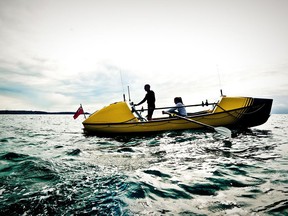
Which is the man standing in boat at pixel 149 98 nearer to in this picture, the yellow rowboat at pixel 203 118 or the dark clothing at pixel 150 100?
the dark clothing at pixel 150 100

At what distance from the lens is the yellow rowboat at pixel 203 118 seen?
9.65 metres

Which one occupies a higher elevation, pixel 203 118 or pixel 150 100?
pixel 150 100

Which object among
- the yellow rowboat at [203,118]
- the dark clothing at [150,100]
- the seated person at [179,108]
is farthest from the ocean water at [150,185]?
the dark clothing at [150,100]

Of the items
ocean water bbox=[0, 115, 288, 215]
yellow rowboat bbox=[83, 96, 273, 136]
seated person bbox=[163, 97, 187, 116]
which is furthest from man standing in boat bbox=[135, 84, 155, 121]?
ocean water bbox=[0, 115, 288, 215]

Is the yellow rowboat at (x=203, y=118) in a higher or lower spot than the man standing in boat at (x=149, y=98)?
Result: lower

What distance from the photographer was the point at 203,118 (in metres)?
9.56

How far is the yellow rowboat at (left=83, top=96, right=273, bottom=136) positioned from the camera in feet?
31.7

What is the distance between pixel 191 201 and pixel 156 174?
1275 millimetres

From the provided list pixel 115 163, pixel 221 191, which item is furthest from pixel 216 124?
pixel 221 191

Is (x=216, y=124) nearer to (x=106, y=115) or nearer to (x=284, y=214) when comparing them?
(x=106, y=115)

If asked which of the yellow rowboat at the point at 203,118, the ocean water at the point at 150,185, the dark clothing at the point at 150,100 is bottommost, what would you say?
the ocean water at the point at 150,185

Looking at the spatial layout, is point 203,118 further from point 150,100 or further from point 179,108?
point 150,100

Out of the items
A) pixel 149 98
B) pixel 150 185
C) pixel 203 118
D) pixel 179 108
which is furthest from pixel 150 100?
pixel 150 185

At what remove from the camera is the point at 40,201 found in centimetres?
272
